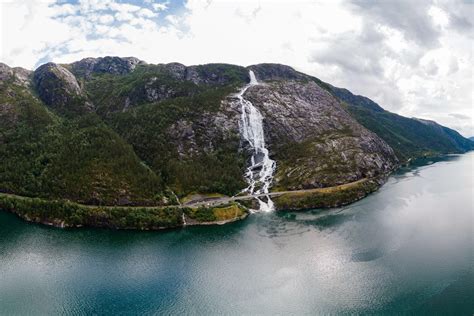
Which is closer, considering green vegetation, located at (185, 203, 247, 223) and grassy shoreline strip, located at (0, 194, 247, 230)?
grassy shoreline strip, located at (0, 194, 247, 230)

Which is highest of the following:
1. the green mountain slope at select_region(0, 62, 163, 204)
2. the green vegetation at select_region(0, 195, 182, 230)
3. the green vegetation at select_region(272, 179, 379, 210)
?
the green mountain slope at select_region(0, 62, 163, 204)

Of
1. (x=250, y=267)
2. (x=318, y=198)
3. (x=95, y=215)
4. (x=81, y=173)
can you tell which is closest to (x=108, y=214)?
(x=95, y=215)

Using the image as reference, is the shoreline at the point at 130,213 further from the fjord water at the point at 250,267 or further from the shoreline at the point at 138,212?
the fjord water at the point at 250,267

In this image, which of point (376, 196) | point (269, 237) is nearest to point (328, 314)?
point (269, 237)

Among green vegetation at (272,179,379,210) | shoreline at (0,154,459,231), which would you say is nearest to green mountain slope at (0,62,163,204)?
shoreline at (0,154,459,231)

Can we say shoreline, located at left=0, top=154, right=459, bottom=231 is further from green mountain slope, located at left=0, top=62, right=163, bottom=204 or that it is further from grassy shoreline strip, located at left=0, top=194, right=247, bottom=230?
green mountain slope, located at left=0, top=62, right=163, bottom=204

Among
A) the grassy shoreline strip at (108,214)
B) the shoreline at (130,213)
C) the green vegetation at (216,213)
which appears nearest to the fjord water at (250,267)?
the shoreline at (130,213)

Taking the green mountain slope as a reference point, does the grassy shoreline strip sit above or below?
below

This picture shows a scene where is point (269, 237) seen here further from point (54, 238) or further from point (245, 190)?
point (54, 238)
